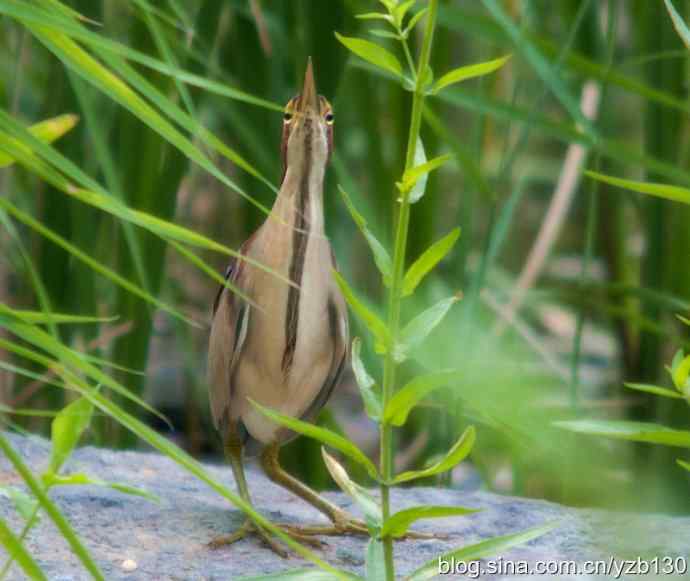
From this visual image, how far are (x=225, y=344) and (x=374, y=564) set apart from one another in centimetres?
75

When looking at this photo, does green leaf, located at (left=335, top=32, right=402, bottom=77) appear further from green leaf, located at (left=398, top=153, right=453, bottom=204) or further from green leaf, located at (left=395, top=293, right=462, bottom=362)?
green leaf, located at (left=395, top=293, right=462, bottom=362)

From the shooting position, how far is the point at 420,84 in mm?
1594

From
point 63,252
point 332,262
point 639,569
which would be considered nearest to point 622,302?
point 63,252

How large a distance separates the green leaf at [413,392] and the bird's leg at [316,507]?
2.07 feet

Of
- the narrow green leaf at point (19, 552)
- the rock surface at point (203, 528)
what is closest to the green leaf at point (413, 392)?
the rock surface at point (203, 528)

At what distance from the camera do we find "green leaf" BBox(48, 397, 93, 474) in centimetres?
145

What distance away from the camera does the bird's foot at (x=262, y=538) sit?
206cm

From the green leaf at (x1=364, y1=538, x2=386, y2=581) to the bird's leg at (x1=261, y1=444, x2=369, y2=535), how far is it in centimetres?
51

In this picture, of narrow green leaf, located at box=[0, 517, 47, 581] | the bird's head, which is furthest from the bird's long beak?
narrow green leaf, located at box=[0, 517, 47, 581]

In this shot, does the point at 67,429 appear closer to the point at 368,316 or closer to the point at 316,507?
the point at 368,316

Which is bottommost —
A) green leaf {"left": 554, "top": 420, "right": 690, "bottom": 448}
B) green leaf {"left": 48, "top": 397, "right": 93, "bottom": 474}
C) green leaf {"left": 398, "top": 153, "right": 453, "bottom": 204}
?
green leaf {"left": 554, "top": 420, "right": 690, "bottom": 448}

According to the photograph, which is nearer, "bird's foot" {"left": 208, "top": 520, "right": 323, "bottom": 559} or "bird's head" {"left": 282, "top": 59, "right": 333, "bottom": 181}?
"bird's foot" {"left": 208, "top": 520, "right": 323, "bottom": 559}

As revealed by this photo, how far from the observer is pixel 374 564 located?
163 centimetres

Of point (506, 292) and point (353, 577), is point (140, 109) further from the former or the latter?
point (506, 292)
